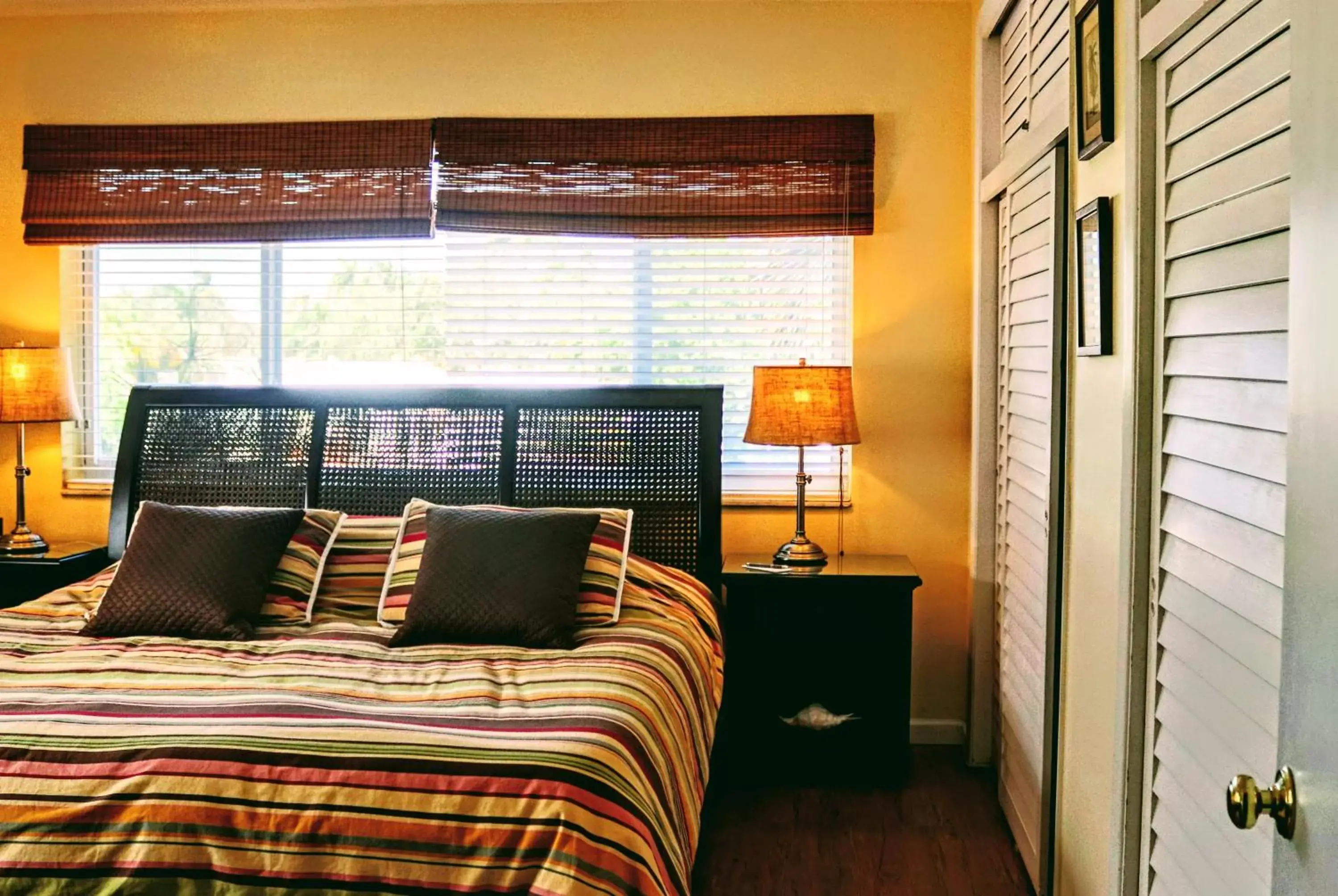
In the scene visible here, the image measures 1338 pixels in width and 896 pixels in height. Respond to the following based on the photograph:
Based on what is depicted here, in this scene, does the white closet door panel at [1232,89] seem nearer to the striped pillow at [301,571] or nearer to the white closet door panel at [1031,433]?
the white closet door panel at [1031,433]

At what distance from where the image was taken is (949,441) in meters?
3.82

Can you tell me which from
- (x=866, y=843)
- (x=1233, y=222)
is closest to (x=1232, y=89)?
(x=1233, y=222)

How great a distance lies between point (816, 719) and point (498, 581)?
1.18 m

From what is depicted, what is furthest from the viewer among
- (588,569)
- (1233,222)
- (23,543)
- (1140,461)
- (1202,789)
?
(23,543)

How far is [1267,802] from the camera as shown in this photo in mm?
1029

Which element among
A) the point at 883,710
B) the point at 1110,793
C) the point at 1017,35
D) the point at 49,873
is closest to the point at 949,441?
the point at 883,710

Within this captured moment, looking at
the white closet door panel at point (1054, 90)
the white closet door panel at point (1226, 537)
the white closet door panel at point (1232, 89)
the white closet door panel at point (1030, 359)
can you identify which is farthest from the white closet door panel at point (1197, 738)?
the white closet door panel at point (1054, 90)

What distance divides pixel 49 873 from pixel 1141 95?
2.21 m

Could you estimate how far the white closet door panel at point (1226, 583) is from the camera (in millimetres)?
1406

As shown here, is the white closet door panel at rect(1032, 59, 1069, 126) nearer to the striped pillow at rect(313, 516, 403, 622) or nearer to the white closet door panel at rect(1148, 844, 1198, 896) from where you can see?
the white closet door panel at rect(1148, 844, 1198, 896)

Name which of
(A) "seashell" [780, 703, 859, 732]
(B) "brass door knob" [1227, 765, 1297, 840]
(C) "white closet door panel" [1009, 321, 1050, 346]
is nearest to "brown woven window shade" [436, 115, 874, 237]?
(C) "white closet door panel" [1009, 321, 1050, 346]

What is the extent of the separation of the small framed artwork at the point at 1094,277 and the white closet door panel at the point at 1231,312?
379 mm

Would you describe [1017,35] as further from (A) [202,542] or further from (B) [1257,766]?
(A) [202,542]

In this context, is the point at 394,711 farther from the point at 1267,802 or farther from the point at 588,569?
the point at 1267,802
